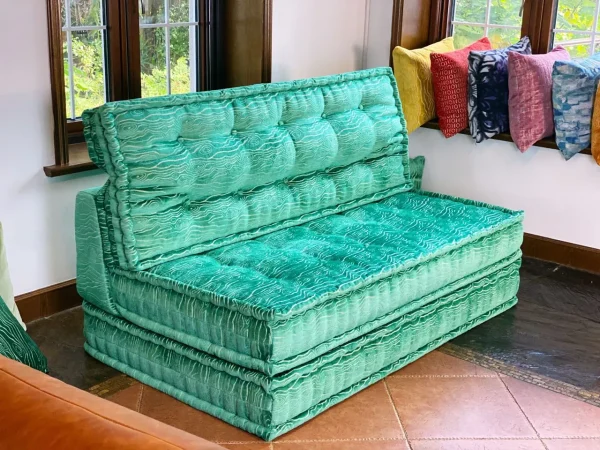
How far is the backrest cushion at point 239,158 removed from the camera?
2.83m

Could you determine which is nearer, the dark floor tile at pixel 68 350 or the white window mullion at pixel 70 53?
the dark floor tile at pixel 68 350

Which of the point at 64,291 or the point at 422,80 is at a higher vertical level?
the point at 422,80

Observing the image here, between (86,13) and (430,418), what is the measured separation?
2197mm

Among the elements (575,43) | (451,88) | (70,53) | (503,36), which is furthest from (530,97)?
(70,53)

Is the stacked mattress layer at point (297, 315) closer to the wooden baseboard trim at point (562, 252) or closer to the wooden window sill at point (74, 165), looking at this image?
the wooden window sill at point (74, 165)

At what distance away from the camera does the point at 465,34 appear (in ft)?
15.9

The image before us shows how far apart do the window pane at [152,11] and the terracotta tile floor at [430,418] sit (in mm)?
1781

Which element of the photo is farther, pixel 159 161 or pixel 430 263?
pixel 430 263

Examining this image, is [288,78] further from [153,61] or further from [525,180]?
[525,180]

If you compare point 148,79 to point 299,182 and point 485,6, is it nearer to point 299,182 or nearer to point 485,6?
point 299,182

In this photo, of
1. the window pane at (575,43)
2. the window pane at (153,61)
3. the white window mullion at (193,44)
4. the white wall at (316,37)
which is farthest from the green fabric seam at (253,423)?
the window pane at (575,43)

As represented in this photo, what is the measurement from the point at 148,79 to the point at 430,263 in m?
1.68

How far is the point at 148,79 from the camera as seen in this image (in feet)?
13.1

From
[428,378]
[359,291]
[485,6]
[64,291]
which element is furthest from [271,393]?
[485,6]
